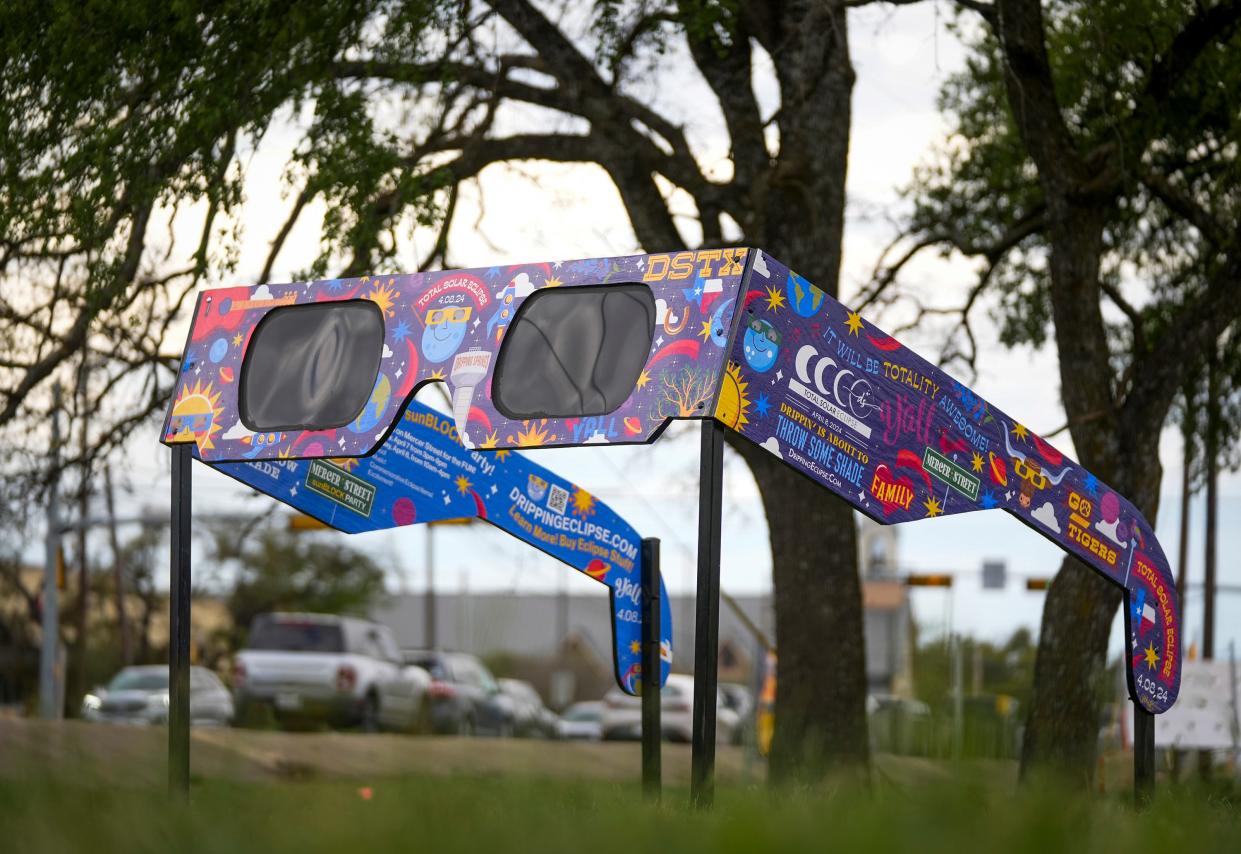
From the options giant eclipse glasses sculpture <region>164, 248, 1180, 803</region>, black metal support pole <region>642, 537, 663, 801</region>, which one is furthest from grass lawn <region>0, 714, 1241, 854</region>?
black metal support pole <region>642, 537, 663, 801</region>

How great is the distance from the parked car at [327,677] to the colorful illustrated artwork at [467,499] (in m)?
12.7

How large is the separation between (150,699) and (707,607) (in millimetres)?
22815

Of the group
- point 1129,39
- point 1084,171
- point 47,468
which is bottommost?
point 47,468

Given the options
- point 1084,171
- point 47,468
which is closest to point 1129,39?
point 1084,171

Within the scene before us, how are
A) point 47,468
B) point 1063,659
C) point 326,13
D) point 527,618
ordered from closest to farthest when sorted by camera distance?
point 326,13
point 1063,659
point 47,468
point 527,618

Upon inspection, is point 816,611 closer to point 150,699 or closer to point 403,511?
point 403,511

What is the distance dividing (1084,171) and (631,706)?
21303mm

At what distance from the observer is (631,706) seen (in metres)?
32.1

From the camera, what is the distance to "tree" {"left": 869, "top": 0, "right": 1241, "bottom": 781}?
11992 mm

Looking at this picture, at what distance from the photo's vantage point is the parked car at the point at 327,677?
73.5 ft

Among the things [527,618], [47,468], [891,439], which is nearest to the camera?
[891,439]

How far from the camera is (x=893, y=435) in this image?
6.96 m

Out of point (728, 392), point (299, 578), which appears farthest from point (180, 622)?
point (299, 578)

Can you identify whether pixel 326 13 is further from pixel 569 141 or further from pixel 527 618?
pixel 527 618
